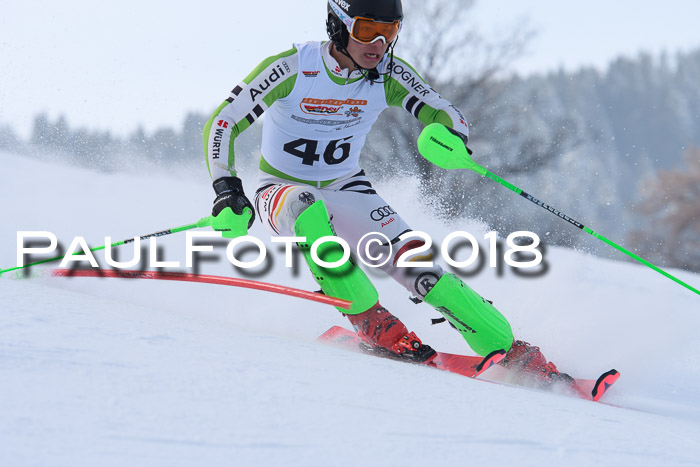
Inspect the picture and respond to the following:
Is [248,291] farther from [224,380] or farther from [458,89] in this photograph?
[458,89]

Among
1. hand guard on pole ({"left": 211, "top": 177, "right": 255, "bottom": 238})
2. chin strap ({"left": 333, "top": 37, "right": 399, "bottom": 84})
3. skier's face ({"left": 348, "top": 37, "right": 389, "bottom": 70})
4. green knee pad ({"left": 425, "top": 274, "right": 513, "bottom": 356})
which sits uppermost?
skier's face ({"left": 348, "top": 37, "right": 389, "bottom": 70})

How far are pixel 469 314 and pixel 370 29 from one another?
1385 mm

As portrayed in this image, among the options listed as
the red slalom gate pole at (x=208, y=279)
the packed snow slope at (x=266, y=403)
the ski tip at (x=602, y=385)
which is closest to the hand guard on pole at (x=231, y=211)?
the red slalom gate pole at (x=208, y=279)

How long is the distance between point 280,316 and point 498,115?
1268 centimetres

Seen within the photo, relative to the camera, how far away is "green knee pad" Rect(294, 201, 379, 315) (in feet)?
9.73

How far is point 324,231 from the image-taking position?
2977 mm

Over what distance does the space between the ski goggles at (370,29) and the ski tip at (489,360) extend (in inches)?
60.0

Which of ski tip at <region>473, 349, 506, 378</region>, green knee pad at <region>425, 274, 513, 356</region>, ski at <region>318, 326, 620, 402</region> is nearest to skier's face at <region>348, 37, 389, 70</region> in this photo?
green knee pad at <region>425, 274, 513, 356</region>

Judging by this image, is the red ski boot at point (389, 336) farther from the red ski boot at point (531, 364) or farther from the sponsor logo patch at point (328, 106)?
the sponsor logo patch at point (328, 106)

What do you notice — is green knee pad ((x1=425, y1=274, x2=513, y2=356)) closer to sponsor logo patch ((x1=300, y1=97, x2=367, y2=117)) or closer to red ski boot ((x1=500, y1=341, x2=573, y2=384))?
red ski boot ((x1=500, y1=341, x2=573, y2=384))

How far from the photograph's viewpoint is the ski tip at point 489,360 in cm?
292

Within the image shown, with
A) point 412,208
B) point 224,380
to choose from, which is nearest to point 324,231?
point 224,380

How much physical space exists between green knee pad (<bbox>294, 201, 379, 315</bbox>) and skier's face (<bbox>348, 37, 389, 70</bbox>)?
724 mm

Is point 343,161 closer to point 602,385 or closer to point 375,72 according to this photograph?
point 375,72
